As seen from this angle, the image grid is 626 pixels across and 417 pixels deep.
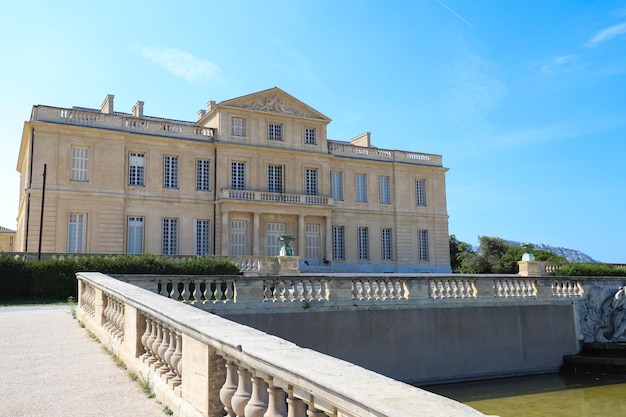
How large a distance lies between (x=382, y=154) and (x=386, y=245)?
684 centimetres

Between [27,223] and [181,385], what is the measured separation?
28.7m

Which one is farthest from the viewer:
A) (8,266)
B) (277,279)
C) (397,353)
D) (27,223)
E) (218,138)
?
(218,138)

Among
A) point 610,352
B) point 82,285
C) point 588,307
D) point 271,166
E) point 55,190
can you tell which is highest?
point 271,166

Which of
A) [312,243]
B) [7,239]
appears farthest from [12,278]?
[7,239]

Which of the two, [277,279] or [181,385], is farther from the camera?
[277,279]

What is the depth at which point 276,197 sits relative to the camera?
36.1m

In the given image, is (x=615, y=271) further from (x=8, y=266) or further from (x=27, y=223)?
(x=27, y=223)

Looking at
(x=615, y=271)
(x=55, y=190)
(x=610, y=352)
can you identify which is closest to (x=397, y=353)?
(x=610, y=352)

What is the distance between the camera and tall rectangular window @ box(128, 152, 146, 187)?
3344 centimetres

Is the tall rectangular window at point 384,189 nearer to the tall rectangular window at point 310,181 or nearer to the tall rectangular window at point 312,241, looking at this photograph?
the tall rectangular window at point 310,181

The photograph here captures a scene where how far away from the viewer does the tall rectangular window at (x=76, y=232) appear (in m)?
31.2

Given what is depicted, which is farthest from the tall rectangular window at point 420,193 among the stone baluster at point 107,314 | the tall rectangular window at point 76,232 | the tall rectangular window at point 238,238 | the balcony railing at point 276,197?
the stone baluster at point 107,314

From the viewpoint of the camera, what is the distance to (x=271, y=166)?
3747 centimetres

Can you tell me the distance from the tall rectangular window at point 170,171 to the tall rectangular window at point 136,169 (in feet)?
4.25
